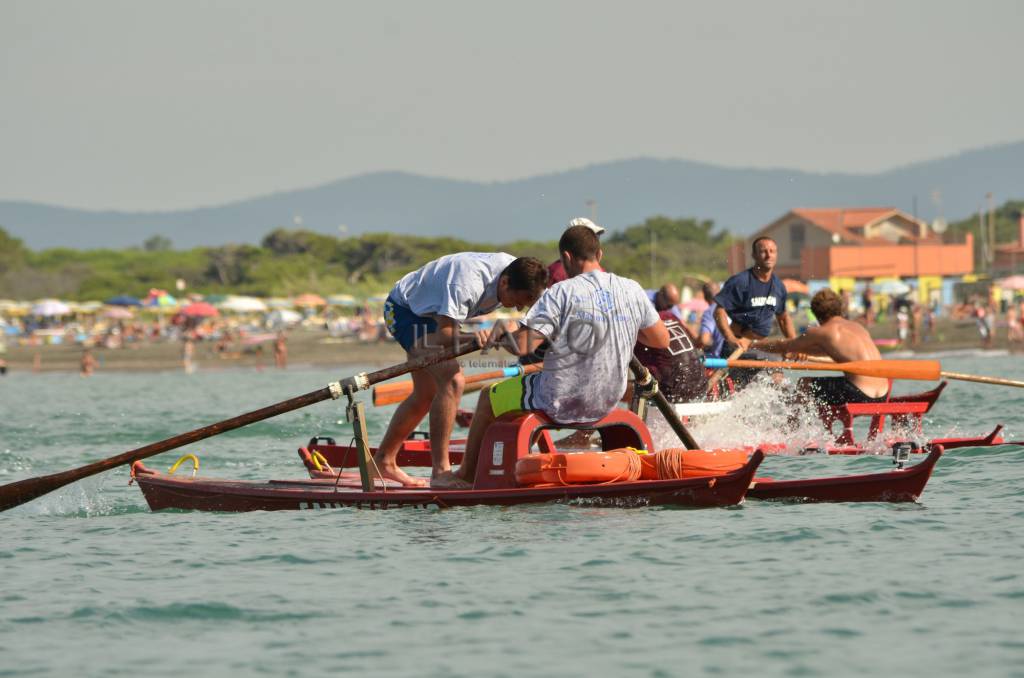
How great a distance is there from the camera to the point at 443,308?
970cm

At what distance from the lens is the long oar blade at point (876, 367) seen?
472 inches

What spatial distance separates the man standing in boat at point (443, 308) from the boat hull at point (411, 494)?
52cm

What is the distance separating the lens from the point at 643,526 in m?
9.15

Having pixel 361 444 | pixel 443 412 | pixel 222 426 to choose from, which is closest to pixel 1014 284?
pixel 443 412

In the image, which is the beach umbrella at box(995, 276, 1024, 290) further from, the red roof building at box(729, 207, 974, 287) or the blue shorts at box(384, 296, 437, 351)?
the blue shorts at box(384, 296, 437, 351)

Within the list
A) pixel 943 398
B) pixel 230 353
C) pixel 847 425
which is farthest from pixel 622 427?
pixel 230 353

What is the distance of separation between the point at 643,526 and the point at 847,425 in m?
4.61

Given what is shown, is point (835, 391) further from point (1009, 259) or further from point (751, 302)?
point (1009, 259)

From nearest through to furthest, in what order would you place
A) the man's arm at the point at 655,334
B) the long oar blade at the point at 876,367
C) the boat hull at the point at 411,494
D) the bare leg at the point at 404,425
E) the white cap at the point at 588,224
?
the boat hull at the point at 411,494
the man's arm at the point at 655,334
the bare leg at the point at 404,425
the white cap at the point at 588,224
the long oar blade at the point at 876,367

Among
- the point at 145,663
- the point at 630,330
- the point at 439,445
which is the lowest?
the point at 145,663

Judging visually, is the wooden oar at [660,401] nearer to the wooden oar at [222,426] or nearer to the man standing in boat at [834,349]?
the wooden oar at [222,426]

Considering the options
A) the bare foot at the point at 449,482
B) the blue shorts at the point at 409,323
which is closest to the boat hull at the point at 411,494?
the bare foot at the point at 449,482

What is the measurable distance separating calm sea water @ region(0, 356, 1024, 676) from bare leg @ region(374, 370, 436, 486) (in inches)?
27.0

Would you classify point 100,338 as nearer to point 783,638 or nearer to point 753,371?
point 753,371
